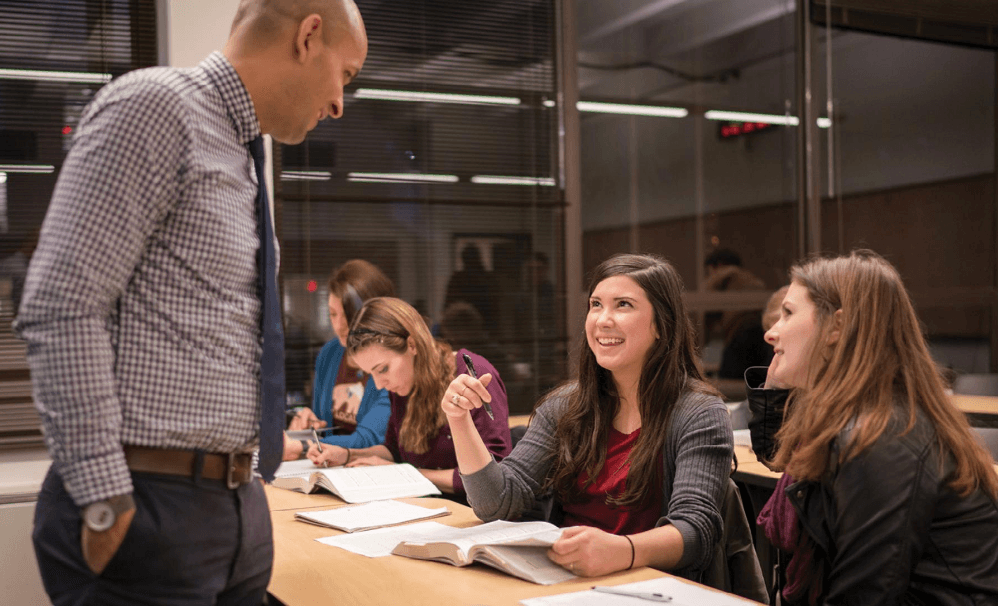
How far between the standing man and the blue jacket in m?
1.88

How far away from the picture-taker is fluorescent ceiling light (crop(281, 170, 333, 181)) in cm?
433

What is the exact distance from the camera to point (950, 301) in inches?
247

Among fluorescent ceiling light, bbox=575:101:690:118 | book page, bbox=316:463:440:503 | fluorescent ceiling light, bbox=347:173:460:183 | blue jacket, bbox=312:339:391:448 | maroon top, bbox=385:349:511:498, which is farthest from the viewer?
fluorescent ceiling light, bbox=575:101:690:118

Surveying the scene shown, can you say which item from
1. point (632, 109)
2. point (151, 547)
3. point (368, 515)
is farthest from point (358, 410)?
point (632, 109)

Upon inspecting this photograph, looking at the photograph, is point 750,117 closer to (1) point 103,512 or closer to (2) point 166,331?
(2) point 166,331

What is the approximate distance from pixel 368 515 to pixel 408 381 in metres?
0.77

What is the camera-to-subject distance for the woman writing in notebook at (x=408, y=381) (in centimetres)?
292

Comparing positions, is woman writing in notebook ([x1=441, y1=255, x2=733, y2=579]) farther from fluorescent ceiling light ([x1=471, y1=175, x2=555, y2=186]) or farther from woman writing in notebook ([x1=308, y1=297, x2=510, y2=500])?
fluorescent ceiling light ([x1=471, y1=175, x2=555, y2=186])

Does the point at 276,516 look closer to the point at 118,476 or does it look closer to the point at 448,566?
the point at 448,566

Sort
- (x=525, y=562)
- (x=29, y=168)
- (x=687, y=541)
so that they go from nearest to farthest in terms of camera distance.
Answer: (x=525, y=562) → (x=687, y=541) → (x=29, y=168)

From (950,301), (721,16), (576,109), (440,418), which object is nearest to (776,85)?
(721,16)

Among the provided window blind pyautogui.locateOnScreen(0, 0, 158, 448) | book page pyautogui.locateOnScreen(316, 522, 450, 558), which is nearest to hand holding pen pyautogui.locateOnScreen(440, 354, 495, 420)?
book page pyautogui.locateOnScreen(316, 522, 450, 558)

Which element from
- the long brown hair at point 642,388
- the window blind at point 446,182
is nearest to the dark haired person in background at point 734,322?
the window blind at point 446,182

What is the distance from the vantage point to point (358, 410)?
349 cm
